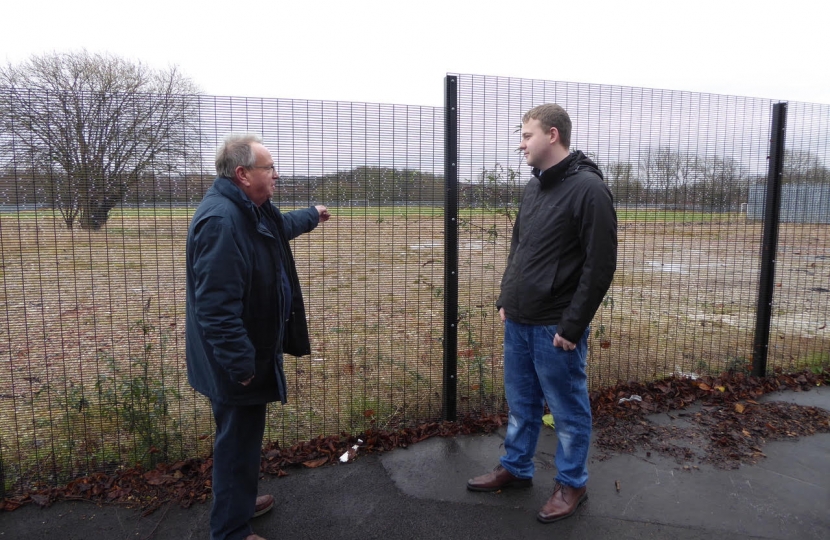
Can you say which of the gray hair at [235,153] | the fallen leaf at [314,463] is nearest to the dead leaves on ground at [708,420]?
the fallen leaf at [314,463]

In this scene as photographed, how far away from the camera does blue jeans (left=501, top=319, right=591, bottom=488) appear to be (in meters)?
2.96

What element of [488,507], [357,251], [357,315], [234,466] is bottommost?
[488,507]

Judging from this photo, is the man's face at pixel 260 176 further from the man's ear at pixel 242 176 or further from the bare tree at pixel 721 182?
the bare tree at pixel 721 182

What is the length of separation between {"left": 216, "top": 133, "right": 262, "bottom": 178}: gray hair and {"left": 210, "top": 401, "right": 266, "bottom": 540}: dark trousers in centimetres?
115

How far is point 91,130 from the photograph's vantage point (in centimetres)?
324

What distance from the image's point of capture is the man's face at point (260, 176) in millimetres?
2578

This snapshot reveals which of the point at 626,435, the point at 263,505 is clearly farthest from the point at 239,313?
the point at 626,435

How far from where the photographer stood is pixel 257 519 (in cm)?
310

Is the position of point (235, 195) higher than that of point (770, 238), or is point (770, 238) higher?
point (235, 195)

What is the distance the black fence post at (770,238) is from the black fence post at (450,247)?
10.3ft

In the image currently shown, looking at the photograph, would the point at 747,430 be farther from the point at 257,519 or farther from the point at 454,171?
the point at 257,519

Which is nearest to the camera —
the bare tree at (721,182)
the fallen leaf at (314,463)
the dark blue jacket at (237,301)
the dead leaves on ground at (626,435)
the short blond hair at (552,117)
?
the dark blue jacket at (237,301)

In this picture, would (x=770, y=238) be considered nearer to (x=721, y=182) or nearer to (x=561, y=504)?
(x=721, y=182)

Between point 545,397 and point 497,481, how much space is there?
65 centimetres
